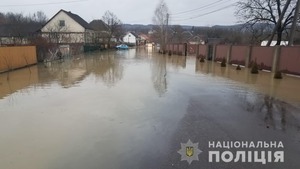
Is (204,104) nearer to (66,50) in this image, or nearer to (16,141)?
(16,141)

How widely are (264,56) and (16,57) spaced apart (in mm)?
18865

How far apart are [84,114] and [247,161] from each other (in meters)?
4.76

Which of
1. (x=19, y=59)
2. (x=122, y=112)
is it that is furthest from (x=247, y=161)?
(x=19, y=59)

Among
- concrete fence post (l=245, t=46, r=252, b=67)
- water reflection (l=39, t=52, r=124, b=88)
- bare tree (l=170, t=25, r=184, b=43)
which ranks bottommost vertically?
water reflection (l=39, t=52, r=124, b=88)

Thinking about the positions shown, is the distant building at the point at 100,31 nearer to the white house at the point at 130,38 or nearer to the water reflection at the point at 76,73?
the water reflection at the point at 76,73

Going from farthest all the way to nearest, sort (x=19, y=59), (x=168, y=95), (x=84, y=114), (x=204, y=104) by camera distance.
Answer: (x=19, y=59), (x=168, y=95), (x=204, y=104), (x=84, y=114)

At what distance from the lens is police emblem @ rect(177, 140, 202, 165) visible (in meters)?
5.16

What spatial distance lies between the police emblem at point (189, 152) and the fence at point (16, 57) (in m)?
17.1

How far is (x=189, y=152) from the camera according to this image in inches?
217

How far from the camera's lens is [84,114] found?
324 inches

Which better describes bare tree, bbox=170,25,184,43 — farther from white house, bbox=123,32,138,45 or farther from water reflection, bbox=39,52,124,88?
water reflection, bbox=39,52,124,88

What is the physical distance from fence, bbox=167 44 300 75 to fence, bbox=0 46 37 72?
1832cm

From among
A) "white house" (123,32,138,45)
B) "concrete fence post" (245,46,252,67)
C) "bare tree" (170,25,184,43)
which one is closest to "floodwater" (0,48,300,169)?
"concrete fence post" (245,46,252,67)

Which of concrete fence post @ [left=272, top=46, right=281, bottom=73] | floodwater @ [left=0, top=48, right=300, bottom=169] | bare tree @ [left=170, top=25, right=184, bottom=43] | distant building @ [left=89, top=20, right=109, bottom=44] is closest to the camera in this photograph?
floodwater @ [left=0, top=48, right=300, bottom=169]
